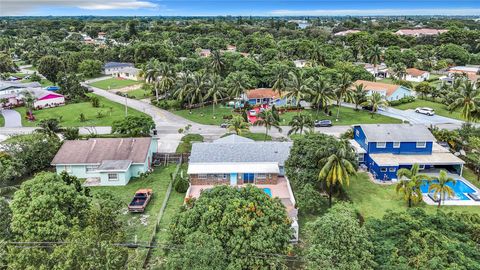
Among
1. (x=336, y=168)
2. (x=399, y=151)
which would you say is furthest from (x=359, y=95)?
(x=336, y=168)

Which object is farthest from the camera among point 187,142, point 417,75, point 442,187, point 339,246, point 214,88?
point 417,75

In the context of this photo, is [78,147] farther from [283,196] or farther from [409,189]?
[409,189]

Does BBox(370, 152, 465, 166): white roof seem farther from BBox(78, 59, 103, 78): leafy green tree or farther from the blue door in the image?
BBox(78, 59, 103, 78): leafy green tree

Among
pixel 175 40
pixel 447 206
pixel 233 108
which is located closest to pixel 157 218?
pixel 447 206

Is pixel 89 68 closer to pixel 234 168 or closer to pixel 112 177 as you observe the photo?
pixel 112 177

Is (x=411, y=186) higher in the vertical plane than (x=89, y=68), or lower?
lower
